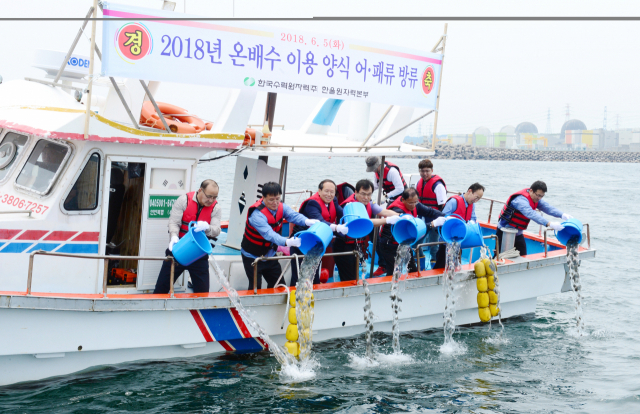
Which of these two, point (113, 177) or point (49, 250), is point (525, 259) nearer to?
point (113, 177)

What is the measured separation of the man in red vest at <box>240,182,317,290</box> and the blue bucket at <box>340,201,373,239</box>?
0.41 m

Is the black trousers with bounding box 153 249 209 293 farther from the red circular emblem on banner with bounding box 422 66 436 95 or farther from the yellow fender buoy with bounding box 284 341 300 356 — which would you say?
the red circular emblem on banner with bounding box 422 66 436 95

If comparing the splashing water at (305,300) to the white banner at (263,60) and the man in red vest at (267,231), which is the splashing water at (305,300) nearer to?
the man in red vest at (267,231)

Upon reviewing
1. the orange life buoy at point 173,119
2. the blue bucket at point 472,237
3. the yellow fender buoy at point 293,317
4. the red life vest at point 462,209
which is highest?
the orange life buoy at point 173,119

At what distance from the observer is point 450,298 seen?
25.8 feet

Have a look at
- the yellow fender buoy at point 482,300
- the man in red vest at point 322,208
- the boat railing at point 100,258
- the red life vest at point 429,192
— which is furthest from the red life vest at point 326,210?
the yellow fender buoy at point 482,300

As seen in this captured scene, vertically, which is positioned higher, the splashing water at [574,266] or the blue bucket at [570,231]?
the blue bucket at [570,231]

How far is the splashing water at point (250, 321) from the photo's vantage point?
20.4 feet

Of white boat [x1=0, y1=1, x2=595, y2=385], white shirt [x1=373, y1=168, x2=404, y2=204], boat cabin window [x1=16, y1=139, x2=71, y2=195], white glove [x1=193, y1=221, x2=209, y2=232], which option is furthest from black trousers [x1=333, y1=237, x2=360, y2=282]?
boat cabin window [x1=16, y1=139, x2=71, y2=195]

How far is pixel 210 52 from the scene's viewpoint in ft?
19.4

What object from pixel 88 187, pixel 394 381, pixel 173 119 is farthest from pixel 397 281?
pixel 88 187

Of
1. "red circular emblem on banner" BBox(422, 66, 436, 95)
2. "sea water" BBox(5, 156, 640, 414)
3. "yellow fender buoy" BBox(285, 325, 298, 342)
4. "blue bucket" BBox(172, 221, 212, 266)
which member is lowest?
"sea water" BBox(5, 156, 640, 414)

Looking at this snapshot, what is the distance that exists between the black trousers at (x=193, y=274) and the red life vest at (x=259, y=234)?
512 millimetres

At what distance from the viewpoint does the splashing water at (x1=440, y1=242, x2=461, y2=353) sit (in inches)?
299
